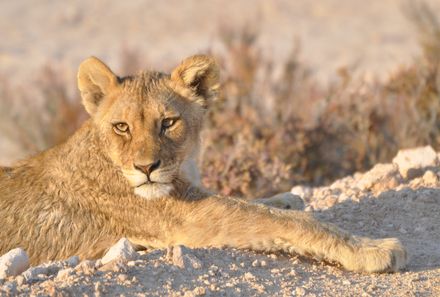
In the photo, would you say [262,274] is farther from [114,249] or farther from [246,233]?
[114,249]

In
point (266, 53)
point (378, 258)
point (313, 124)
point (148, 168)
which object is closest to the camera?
point (378, 258)

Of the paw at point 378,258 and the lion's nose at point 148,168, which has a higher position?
the lion's nose at point 148,168

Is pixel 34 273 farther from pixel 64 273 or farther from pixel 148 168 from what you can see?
pixel 148 168

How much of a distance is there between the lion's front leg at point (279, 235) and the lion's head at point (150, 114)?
32cm

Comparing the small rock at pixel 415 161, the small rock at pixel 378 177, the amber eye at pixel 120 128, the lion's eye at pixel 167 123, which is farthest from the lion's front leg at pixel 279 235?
the small rock at pixel 415 161

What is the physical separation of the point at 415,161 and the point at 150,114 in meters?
3.14

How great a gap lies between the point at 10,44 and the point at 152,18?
5482 millimetres

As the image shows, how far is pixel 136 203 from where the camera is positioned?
5.84m

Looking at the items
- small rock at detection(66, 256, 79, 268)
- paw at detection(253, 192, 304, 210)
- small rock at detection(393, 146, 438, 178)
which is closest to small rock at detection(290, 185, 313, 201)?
small rock at detection(393, 146, 438, 178)

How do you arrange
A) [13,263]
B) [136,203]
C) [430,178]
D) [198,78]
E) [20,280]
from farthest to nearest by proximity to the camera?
[430,178]
[198,78]
[136,203]
[13,263]
[20,280]

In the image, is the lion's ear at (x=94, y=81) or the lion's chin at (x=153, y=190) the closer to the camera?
the lion's chin at (x=153, y=190)

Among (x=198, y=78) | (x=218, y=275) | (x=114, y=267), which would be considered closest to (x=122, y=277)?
(x=114, y=267)

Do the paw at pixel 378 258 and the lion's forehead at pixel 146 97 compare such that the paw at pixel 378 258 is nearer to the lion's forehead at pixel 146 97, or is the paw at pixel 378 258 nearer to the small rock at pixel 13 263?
the lion's forehead at pixel 146 97

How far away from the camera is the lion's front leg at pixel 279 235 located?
18.0 ft
